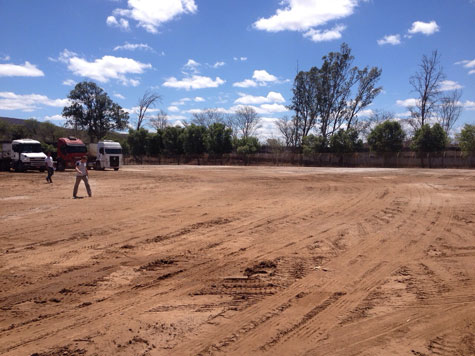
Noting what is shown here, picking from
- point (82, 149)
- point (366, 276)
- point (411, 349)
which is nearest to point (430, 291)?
point (366, 276)

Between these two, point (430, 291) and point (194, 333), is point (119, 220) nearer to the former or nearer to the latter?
point (194, 333)

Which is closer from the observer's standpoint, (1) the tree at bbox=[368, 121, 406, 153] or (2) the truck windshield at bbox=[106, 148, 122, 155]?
(2) the truck windshield at bbox=[106, 148, 122, 155]

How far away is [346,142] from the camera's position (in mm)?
46719

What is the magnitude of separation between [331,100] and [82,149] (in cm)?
4179

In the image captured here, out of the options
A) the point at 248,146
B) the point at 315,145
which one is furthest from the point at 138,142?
the point at 315,145

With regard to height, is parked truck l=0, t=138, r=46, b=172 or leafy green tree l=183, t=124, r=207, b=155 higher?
leafy green tree l=183, t=124, r=207, b=155

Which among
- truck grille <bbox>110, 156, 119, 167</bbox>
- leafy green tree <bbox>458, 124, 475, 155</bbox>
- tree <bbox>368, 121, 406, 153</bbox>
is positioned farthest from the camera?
tree <bbox>368, 121, 406, 153</bbox>

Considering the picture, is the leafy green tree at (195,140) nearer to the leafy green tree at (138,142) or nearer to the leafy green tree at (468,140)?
the leafy green tree at (138,142)

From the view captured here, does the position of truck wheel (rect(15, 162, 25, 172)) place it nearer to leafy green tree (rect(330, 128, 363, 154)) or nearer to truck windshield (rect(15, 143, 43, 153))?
truck windshield (rect(15, 143, 43, 153))

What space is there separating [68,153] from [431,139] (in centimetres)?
3889

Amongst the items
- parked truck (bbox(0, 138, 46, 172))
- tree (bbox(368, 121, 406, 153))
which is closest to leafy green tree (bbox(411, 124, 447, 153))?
tree (bbox(368, 121, 406, 153))

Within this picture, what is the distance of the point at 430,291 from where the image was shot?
14.2 feet

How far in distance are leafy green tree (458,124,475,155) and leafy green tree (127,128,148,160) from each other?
4845cm

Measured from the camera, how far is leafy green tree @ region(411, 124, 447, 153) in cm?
4012
